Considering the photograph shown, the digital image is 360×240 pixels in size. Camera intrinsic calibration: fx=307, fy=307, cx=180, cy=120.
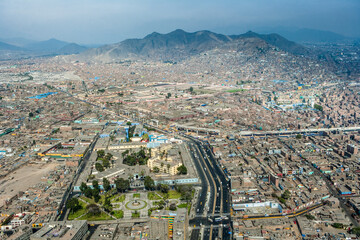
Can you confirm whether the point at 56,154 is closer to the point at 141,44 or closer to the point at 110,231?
the point at 110,231

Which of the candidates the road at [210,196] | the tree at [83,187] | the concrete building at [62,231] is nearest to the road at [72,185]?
the road at [210,196]

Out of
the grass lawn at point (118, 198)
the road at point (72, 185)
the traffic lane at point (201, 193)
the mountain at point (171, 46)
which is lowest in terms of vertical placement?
the road at point (72, 185)

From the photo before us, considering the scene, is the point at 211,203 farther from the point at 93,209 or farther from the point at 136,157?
the point at 136,157

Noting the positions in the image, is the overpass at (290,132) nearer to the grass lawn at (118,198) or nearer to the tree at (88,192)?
the grass lawn at (118,198)

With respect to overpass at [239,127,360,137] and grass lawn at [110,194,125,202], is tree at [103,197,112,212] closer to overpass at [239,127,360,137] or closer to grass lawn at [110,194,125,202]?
grass lawn at [110,194,125,202]

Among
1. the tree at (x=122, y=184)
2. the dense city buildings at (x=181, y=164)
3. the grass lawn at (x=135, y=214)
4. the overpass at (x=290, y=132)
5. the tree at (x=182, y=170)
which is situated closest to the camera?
the dense city buildings at (x=181, y=164)

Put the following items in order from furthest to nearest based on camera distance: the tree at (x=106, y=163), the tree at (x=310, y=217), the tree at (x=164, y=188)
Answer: the tree at (x=106, y=163)
the tree at (x=164, y=188)
the tree at (x=310, y=217)

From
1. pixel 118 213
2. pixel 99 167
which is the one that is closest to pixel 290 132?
pixel 99 167
